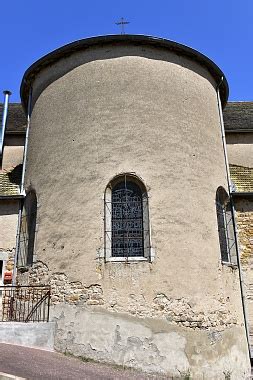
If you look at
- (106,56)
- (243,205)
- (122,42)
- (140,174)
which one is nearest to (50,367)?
(140,174)

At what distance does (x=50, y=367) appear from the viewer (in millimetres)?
7289

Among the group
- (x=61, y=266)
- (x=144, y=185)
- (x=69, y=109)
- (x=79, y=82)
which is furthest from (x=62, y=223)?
(x=79, y=82)

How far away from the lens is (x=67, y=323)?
360 inches

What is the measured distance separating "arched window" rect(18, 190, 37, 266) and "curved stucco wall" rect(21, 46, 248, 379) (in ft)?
1.47

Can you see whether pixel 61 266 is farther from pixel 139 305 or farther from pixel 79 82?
pixel 79 82

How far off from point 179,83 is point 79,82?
2.84 meters

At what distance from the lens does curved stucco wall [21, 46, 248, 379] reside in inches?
363

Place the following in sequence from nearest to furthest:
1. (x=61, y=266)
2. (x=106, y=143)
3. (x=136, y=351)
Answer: (x=136, y=351) → (x=61, y=266) → (x=106, y=143)

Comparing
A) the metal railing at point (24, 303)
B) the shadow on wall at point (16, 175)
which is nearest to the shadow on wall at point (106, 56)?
the shadow on wall at point (16, 175)

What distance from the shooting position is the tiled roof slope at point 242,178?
11.8 metres

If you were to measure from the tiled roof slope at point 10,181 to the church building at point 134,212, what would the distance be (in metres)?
0.06

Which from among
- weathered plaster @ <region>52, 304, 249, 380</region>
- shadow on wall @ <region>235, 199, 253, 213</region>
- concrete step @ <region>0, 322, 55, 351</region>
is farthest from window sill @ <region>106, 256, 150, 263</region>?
shadow on wall @ <region>235, 199, 253, 213</region>

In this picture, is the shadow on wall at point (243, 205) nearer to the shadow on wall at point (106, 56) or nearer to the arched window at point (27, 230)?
the shadow on wall at point (106, 56)

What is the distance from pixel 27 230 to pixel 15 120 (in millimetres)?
6371
